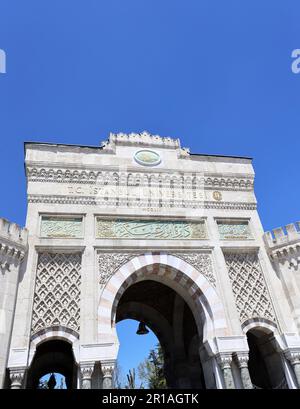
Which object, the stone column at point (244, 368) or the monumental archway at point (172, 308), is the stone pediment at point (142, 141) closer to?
the monumental archway at point (172, 308)

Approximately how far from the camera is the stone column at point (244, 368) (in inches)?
285

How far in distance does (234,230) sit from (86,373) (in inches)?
209

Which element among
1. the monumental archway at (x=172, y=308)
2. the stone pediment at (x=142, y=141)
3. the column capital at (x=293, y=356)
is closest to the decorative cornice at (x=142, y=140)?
the stone pediment at (x=142, y=141)

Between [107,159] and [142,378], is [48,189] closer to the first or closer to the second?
[107,159]

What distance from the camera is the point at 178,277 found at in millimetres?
8508

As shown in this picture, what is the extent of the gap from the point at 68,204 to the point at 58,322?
9.78 feet

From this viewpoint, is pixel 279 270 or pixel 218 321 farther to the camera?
pixel 279 270

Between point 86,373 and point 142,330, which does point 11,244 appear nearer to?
point 86,373

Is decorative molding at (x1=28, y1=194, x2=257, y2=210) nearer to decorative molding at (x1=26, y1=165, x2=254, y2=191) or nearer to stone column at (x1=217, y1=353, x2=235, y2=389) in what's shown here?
decorative molding at (x1=26, y1=165, x2=254, y2=191)

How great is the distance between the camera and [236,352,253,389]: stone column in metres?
7.24

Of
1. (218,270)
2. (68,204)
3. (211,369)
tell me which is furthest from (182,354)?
(68,204)

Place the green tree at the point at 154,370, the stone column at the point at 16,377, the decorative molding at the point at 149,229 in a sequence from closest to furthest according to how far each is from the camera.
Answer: the stone column at the point at 16,377, the decorative molding at the point at 149,229, the green tree at the point at 154,370

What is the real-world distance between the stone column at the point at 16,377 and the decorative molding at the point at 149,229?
3346mm

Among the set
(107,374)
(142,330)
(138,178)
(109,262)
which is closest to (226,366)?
(107,374)
